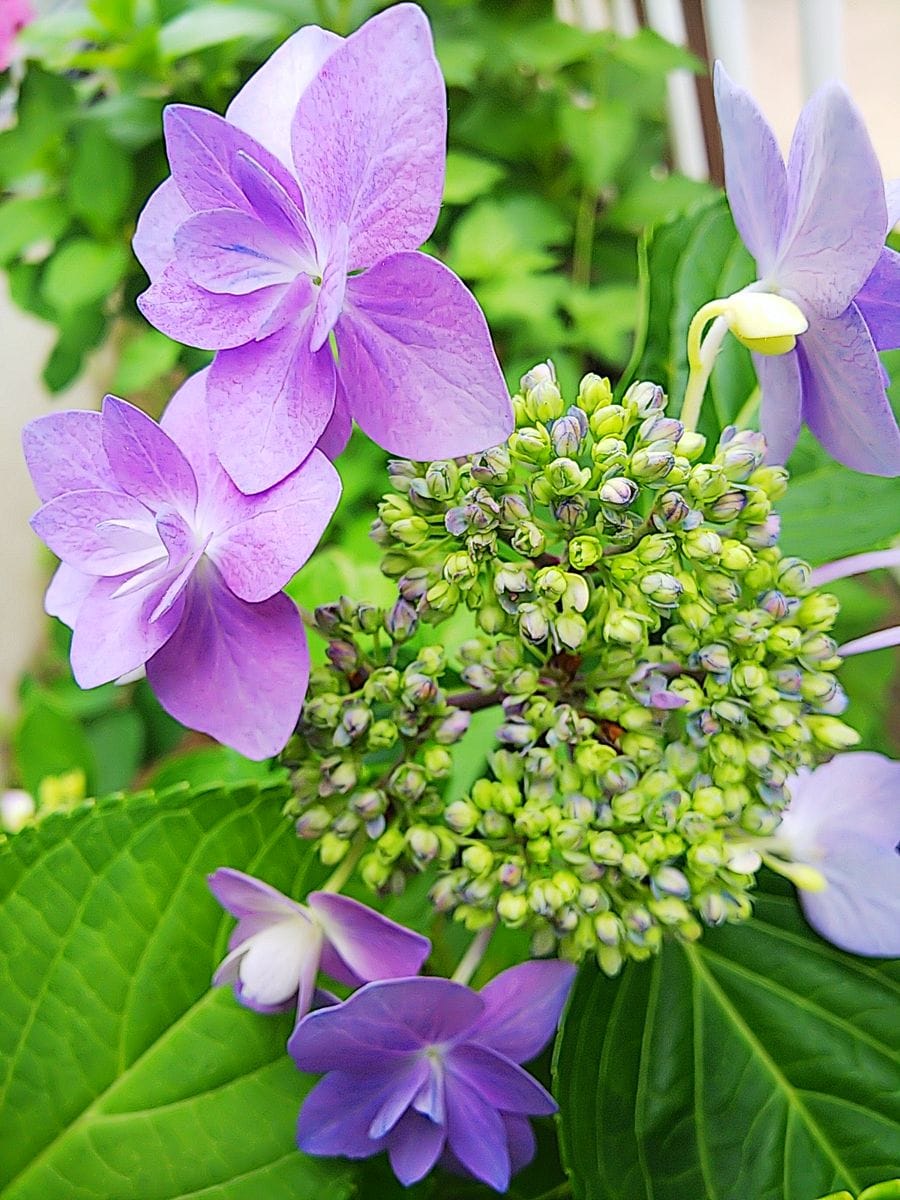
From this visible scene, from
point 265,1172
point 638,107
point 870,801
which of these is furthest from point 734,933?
point 638,107

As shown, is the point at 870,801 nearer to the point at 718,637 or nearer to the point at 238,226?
the point at 718,637

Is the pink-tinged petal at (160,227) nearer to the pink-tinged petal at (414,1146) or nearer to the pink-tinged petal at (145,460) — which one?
the pink-tinged petal at (145,460)

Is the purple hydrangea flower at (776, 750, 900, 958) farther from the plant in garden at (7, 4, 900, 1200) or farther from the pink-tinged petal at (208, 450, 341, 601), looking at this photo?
the pink-tinged petal at (208, 450, 341, 601)

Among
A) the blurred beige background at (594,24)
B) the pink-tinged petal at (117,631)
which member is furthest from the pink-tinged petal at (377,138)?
the blurred beige background at (594,24)

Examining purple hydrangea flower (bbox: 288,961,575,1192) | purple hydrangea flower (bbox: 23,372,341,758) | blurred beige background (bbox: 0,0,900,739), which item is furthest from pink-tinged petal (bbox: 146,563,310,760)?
blurred beige background (bbox: 0,0,900,739)

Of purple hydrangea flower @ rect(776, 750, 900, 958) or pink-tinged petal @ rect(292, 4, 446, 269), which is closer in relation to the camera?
pink-tinged petal @ rect(292, 4, 446, 269)

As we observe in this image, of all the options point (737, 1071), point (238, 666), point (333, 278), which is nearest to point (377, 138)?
point (333, 278)

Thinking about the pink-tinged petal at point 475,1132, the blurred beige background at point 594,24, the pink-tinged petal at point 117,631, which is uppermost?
the pink-tinged petal at point 117,631
